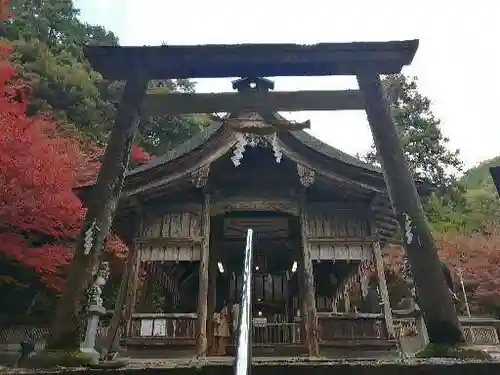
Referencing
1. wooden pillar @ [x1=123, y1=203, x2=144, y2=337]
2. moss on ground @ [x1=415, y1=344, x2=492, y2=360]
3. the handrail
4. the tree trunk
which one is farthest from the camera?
wooden pillar @ [x1=123, y1=203, x2=144, y2=337]

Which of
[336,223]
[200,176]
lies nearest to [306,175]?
[336,223]

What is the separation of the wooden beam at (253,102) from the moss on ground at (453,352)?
351cm

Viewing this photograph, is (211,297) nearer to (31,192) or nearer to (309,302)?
(309,302)

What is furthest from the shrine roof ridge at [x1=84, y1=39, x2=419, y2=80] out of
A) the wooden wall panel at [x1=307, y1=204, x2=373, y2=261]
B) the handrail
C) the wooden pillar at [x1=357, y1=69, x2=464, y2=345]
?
the wooden wall panel at [x1=307, y1=204, x2=373, y2=261]

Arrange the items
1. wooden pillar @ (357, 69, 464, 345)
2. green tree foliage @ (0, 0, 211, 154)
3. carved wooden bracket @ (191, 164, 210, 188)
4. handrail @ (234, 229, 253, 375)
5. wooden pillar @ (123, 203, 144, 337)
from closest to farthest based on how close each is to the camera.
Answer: handrail @ (234, 229, 253, 375) → wooden pillar @ (357, 69, 464, 345) → wooden pillar @ (123, 203, 144, 337) → carved wooden bracket @ (191, 164, 210, 188) → green tree foliage @ (0, 0, 211, 154)

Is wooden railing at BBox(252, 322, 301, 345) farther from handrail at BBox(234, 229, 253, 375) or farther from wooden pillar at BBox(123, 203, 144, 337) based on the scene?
handrail at BBox(234, 229, 253, 375)

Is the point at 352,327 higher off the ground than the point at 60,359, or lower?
higher

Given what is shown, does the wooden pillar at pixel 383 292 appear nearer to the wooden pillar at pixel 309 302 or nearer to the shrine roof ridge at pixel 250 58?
the wooden pillar at pixel 309 302

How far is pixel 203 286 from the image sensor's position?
1014 cm

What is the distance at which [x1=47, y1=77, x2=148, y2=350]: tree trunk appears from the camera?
14.6 ft

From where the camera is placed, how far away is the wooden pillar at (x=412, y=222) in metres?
4.61

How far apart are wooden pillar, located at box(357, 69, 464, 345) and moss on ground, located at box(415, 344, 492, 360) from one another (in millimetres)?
116

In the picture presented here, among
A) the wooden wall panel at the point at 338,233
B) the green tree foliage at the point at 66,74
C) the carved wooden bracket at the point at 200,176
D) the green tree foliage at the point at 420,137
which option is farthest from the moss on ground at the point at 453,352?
the green tree foliage at the point at 420,137

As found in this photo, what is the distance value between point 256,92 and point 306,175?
4729 millimetres
